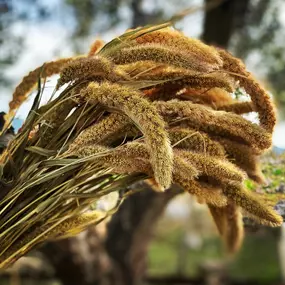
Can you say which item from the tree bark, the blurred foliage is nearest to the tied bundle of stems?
the blurred foliage

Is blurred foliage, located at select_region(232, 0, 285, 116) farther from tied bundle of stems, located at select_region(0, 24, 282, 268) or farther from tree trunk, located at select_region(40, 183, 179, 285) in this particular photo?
tied bundle of stems, located at select_region(0, 24, 282, 268)

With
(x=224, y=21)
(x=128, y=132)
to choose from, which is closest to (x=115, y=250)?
(x=224, y=21)

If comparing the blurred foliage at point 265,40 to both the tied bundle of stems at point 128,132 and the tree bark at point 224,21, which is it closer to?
the tree bark at point 224,21

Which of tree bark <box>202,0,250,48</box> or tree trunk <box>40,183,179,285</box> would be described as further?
tree bark <box>202,0,250,48</box>

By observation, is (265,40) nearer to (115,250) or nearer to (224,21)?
(224,21)

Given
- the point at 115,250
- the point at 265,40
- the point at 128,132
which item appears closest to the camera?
the point at 128,132

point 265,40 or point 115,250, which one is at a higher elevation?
point 265,40

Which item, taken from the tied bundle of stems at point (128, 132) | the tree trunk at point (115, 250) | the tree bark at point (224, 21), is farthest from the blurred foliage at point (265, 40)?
the tied bundle of stems at point (128, 132)

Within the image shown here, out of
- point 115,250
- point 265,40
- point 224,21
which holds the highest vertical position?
point 224,21

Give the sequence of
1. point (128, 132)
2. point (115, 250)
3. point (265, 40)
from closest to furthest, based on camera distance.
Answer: point (128, 132)
point (265, 40)
point (115, 250)

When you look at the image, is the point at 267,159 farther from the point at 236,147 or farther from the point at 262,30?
the point at 262,30
